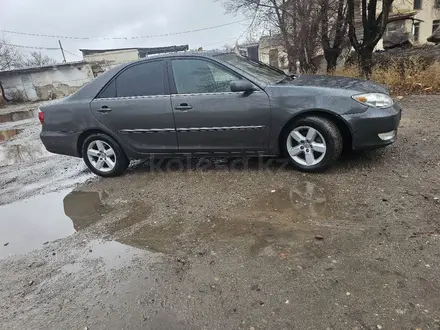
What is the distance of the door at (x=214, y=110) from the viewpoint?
417cm

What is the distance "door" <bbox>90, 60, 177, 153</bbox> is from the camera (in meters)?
4.55

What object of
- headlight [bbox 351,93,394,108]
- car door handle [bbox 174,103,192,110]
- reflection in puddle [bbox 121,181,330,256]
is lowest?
reflection in puddle [bbox 121,181,330,256]

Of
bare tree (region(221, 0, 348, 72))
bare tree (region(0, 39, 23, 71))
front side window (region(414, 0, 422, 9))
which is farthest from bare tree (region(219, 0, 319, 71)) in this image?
bare tree (region(0, 39, 23, 71))

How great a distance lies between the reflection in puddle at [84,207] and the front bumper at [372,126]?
3127 mm

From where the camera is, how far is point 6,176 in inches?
235

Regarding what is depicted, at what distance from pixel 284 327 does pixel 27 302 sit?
2003mm

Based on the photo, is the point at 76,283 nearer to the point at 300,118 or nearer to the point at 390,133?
the point at 300,118

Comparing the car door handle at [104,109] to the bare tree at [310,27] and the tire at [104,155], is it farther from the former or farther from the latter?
the bare tree at [310,27]

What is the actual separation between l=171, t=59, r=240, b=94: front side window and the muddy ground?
1.19m

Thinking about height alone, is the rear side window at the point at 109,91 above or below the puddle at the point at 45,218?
above

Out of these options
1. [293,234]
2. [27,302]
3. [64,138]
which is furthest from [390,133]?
[64,138]

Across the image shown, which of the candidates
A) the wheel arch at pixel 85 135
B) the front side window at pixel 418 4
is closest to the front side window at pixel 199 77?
the wheel arch at pixel 85 135

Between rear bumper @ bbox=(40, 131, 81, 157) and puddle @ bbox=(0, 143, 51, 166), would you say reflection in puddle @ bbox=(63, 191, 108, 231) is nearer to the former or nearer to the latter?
rear bumper @ bbox=(40, 131, 81, 157)

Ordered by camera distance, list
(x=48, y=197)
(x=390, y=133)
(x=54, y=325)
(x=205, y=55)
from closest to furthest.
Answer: (x=54, y=325)
(x=390, y=133)
(x=205, y=55)
(x=48, y=197)
